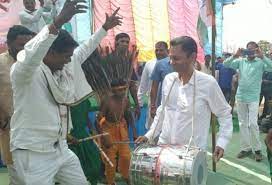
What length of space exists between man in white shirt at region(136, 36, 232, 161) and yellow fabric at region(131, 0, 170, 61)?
9.65 meters

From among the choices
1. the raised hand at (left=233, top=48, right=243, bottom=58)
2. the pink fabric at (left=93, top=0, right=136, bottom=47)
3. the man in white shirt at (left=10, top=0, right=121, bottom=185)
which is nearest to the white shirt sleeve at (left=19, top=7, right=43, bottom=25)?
the raised hand at (left=233, top=48, right=243, bottom=58)

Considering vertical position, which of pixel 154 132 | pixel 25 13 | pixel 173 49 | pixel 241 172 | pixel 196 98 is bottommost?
pixel 241 172

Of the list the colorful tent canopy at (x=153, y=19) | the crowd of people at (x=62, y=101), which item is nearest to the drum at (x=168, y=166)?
the crowd of people at (x=62, y=101)

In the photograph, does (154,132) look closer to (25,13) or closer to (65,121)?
(65,121)

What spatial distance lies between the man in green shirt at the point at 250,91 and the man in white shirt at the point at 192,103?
12.0 ft

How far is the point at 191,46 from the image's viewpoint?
3650 millimetres

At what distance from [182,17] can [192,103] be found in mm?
10517

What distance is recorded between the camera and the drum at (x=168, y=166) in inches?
125

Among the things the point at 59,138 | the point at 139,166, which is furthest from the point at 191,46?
the point at 59,138

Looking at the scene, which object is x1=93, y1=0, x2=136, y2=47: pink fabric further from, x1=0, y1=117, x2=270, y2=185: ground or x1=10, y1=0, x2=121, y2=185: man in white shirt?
x1=10, y1=0, x2=121, y2=185: man in white shirt

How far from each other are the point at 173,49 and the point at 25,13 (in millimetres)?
3597

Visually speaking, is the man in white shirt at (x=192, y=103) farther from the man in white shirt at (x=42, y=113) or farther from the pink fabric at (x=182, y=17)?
the pink fabric at (x=182, y=17)

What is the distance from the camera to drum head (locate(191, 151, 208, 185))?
3191 mm

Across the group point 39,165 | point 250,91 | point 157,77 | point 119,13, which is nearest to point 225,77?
point 119,13
